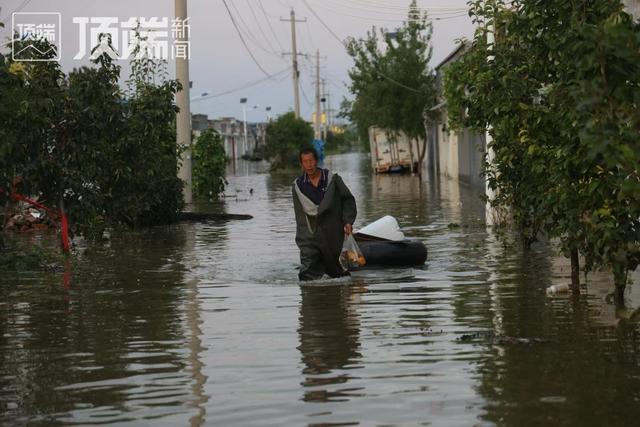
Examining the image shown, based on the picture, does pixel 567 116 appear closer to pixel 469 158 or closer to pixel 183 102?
pixel 183 102

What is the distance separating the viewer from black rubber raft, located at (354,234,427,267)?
49.3ft

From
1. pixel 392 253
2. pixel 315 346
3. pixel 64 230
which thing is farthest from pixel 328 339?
pixel 64 230

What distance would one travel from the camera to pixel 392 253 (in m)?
15.1

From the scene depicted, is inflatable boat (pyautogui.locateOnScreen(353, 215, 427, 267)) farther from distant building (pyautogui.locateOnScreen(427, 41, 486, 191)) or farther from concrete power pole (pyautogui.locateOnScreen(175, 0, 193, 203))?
distant building (pyautogui.locateOnScreen(427, 41, 486, 191))

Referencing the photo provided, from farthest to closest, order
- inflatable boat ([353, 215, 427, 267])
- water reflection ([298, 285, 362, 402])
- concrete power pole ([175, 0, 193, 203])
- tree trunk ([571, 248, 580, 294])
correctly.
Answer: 1. concrete power pole ([175, 0, 193, 203])
2. inflatable boat ([353, 215, 427, 267])
3. tree trunk ([571, 248, 580, 294])
4. water reflection ([298, 285, 362, 402])

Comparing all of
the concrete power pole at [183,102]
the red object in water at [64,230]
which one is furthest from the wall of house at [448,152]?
the red object in water at [64,230]

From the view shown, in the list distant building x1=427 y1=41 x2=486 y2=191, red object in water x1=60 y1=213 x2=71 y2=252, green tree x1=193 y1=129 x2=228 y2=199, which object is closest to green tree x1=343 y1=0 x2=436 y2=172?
distant building x1=427 y1=41 x2=486 y2=191

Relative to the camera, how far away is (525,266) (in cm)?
1480

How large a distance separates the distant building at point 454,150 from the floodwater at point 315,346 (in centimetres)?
1929

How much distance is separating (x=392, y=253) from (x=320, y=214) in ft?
7.72

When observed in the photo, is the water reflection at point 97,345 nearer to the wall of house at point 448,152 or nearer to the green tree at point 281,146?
the wall of house at point 448,152

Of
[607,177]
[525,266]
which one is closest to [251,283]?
[525,266]

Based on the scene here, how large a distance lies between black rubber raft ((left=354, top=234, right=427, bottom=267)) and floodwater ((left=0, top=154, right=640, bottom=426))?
0.93 feet

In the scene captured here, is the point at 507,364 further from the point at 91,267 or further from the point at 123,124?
the point at 123,124
